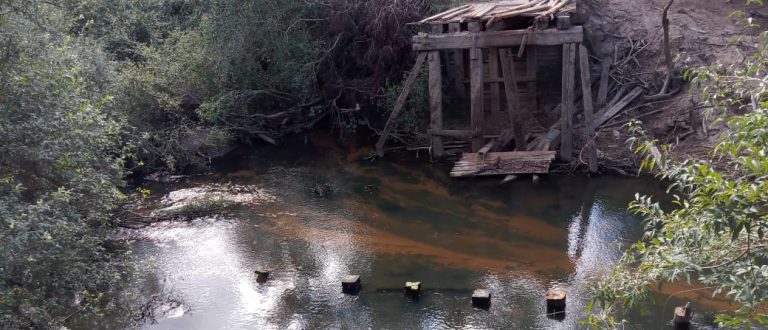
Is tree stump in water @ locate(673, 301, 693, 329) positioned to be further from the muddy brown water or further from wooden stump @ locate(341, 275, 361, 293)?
wooden stump @ locate(341, 275, 361, 293)

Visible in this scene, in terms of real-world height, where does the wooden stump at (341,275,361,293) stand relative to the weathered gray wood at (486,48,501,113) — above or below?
below

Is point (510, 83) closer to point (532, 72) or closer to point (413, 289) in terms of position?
point (532, 72)

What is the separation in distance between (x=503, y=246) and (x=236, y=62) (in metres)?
7.05

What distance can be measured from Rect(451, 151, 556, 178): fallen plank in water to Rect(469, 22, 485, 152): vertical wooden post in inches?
20.5

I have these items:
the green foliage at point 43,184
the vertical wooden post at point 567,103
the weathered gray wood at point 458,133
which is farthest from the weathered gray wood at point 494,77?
the green foliage at point 43,184

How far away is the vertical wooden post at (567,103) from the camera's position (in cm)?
1112

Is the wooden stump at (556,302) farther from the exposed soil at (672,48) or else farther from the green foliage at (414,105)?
the green foliage at (414,105)

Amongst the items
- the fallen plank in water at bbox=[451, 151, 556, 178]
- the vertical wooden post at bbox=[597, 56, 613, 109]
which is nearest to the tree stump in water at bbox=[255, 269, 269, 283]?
the fallen plank in water at bbox=[451, 151, 556, 178]

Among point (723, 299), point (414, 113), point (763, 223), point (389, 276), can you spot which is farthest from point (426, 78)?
point (763, 223)

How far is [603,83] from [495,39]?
2.89m

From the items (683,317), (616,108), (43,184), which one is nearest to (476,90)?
(616,108)

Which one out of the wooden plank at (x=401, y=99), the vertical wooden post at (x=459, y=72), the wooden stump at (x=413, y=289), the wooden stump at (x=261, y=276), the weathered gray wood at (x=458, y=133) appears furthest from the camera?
the vertical wooden post at (x=459, y=72)

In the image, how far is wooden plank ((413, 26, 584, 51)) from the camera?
10.8 metres

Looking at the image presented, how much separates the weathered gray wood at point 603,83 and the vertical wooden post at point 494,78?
188 cm
